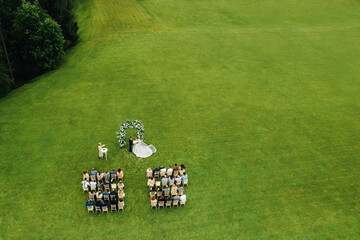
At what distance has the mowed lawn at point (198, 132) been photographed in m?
20.5

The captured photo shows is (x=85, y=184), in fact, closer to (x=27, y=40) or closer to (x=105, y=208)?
(x=105, y=208)

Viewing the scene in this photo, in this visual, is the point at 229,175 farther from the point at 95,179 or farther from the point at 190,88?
the point at 190,88

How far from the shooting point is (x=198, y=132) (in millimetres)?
28688

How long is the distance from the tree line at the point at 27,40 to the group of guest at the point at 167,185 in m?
22.3

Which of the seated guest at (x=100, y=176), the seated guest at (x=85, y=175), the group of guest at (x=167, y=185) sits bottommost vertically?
the group of guest at (x=167, y=185)

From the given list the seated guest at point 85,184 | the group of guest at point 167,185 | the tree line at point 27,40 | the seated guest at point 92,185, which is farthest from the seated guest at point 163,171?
the tree line at point 27,40

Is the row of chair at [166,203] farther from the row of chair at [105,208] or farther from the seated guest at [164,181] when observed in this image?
the row of chair at [105,208]

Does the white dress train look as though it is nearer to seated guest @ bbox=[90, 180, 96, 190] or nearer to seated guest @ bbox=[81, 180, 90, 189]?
seated guest @ bbox=[90, 180, 96, 190]

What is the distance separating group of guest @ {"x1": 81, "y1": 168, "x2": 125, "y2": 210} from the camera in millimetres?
20484

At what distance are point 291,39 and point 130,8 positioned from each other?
1274 inches

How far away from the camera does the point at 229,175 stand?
24062 mm

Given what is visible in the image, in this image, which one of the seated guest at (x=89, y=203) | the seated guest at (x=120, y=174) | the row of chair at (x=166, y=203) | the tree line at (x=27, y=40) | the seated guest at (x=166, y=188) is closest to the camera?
the seated guest at (x=89, y=203)

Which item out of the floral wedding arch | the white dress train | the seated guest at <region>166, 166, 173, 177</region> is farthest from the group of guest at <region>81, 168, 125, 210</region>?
the seated guest at <region>166, 166, 173, 177</region>

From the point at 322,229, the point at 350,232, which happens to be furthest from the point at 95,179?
the point at 350,232
